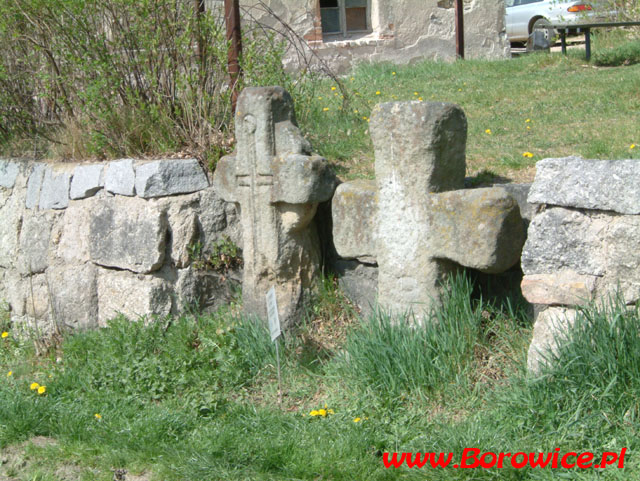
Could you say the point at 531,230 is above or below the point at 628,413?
above

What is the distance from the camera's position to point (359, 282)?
4305mm

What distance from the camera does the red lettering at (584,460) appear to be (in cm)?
289

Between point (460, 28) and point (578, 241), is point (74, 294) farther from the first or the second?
point (460, 28)

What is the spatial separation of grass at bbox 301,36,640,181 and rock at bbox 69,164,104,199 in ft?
4.86

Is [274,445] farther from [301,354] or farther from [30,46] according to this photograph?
[30,46]

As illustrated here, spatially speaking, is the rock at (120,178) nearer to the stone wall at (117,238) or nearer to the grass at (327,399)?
the stone wall at (117,238)

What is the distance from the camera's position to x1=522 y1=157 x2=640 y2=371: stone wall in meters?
3.09

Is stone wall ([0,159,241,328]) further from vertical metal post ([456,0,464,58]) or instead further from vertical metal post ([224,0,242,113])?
vertical metal post ([456,0,464,58])

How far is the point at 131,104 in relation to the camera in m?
5.28

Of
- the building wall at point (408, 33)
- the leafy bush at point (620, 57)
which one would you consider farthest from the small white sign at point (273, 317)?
the building wall at point (408, 33)

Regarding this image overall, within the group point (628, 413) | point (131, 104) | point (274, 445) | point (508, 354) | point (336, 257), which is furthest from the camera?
point (131, 104)

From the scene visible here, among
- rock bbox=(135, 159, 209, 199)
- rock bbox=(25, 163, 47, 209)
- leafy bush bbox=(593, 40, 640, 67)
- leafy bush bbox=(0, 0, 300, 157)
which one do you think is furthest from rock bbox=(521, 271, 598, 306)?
leafy bush bbox=(593, 40, 640, 67)

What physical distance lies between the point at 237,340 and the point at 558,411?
1.94 meters

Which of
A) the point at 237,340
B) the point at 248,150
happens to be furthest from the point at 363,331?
the point at 248,150
